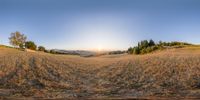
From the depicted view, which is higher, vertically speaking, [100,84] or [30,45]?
[30,45]

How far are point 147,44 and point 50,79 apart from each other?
191 feet

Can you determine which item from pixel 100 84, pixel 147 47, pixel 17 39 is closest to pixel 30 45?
pixel 17 39

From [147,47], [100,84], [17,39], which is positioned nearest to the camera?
[100,84]

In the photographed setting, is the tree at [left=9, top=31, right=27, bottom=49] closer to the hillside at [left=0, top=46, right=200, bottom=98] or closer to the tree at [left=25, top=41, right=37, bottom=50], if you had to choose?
the tree at [left=25, top=41, right=37, bottom=50]

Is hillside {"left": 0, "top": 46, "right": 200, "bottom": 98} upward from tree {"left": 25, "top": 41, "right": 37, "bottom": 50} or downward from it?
downward

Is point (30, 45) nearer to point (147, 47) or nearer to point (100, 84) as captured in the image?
point (147, 47)

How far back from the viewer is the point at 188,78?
19500 millimetres

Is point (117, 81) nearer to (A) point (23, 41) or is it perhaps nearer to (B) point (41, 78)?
(B) point (41, 78)

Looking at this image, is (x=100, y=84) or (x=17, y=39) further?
(x=17, y=39)

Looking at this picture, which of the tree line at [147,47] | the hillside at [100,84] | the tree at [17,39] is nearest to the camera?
the hillside at [100,84]

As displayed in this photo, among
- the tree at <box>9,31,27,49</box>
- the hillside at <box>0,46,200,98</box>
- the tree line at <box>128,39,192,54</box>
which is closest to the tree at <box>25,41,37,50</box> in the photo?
the tree at <box>9,31,27,49</box>

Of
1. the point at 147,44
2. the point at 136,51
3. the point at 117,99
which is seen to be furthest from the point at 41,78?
the point at 147,44

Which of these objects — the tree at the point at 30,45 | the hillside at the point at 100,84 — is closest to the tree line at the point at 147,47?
the tree at the point at 30,45

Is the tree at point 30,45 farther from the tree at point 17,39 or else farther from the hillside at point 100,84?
the hillside at point 100,84
